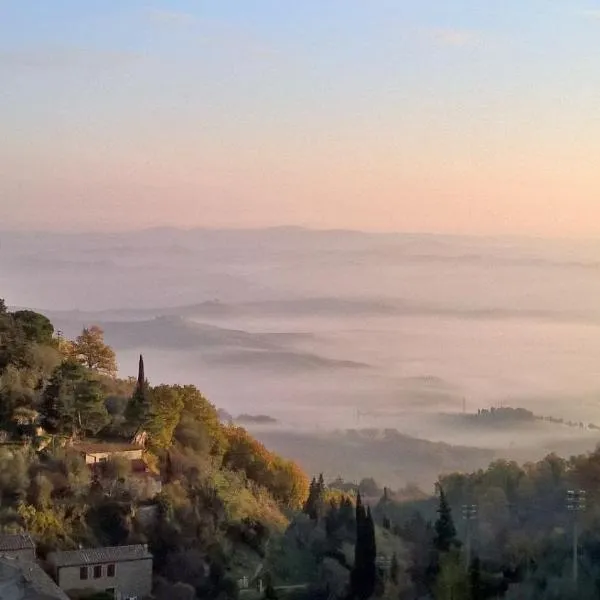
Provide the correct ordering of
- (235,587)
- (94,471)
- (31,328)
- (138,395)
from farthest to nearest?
(31,328)
(138,395)
(94,471)
(235,587)

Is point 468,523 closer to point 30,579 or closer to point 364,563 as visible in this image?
point 364,563

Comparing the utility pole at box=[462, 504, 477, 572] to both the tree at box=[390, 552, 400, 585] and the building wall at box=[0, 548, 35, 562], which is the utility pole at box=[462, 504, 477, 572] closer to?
the tree at box=[390, 552, 400, 585]

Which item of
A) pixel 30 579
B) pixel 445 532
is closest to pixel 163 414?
pixel 445 532

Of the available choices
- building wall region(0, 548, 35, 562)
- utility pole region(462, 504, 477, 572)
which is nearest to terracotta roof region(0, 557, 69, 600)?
building wall region(0, 548, 35, 562)

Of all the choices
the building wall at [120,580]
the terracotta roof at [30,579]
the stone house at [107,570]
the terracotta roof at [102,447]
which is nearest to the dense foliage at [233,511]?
the terracotta roof at [102,447]

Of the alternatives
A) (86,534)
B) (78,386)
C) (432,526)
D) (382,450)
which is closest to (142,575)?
(86,534)

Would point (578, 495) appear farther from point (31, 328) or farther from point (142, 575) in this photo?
point (31, 328)
